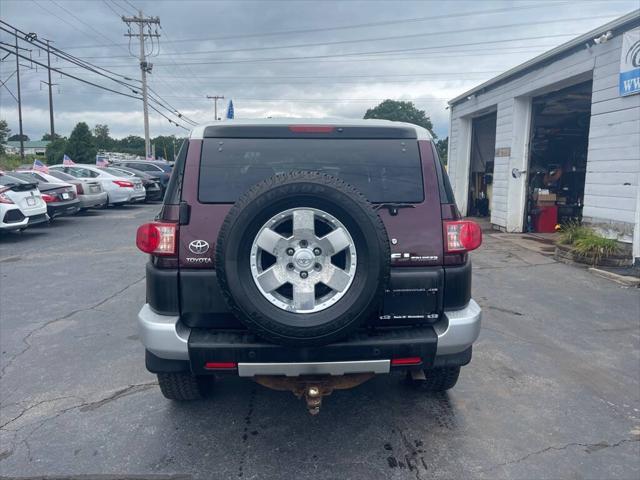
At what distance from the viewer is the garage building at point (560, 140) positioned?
8852 mm

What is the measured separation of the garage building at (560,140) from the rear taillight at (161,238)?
27.2 ft

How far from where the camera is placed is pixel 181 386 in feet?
11.4

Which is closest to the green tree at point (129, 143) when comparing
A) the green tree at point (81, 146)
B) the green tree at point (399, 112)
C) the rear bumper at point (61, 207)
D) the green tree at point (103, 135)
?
the green tree at point (103, 135)

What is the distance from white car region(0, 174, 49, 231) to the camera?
10.8m

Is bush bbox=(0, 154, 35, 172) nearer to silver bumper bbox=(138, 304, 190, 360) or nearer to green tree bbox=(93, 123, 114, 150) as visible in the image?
silver bumper bbox=(138, 304, 190, 360)

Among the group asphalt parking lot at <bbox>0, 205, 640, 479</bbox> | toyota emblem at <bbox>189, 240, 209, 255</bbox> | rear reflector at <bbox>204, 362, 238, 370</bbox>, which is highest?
toyota emblem at <bbox>189, 240, 209, 255</bbox>

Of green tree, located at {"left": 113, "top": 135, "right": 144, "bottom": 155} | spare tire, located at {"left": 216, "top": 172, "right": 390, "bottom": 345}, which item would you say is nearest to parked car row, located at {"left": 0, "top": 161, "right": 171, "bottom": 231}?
spare tire, located at {"left": 216, "top": 172, "right": 390, "bottom": 345}

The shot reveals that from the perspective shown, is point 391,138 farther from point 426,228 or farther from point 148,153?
point 148,153

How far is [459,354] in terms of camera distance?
2973mm

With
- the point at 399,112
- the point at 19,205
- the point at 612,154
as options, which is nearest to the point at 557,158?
the point at 612,154

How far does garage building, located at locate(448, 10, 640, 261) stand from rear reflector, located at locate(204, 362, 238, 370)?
812cm

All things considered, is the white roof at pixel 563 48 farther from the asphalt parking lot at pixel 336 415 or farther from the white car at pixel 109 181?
the white car at pixel 109 181

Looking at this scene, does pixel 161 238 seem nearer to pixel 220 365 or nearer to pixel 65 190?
pixel 220 365

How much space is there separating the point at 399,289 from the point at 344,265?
0.36 meters
